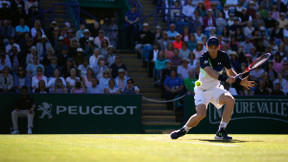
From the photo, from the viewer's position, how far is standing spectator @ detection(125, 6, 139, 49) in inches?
815

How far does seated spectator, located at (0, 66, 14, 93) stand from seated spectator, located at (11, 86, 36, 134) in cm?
112

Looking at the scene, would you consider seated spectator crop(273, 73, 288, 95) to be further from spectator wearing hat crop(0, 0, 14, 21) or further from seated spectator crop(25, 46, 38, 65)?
spectator wearing hat crop(0, 0, 14, 21)

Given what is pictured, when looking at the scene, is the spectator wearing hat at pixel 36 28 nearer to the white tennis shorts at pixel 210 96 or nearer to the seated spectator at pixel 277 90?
the seated spectator at pixel 277 90

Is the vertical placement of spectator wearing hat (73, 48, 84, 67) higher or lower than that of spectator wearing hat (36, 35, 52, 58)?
lower

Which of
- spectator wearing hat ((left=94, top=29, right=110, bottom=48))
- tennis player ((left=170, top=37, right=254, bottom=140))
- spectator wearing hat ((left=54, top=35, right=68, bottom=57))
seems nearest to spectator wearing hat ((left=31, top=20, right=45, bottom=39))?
spectator wearing hat ((left=54, top=35, right=68, bottom=57))

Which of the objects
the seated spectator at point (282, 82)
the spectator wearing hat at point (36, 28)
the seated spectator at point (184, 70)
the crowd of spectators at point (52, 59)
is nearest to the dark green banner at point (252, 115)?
the seated spectator at point (184, 70)

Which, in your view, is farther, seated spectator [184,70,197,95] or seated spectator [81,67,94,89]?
seated spectator [184,70,197,95]

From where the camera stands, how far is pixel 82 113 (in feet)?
51.3

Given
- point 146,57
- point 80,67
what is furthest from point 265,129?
point 80,67

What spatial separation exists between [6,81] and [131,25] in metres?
6.84

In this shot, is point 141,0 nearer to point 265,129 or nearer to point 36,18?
point 36,18

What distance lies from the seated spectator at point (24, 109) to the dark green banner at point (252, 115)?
5.01m

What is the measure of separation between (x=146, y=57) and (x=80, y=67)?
10.7ft

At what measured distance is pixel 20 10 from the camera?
61.5 feet
